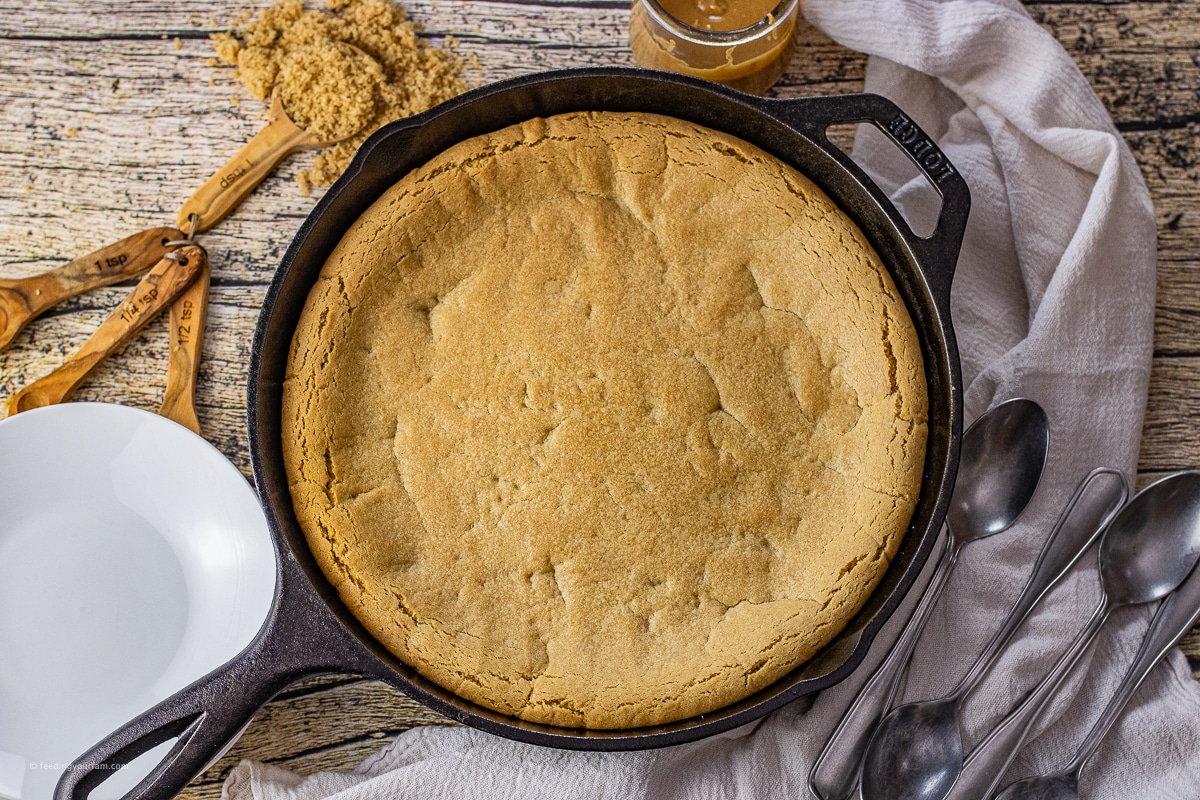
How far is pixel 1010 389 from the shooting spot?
1.72 metres

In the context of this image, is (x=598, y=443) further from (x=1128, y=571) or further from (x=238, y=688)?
(x=1128, y=571)

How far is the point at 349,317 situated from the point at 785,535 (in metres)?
0.84

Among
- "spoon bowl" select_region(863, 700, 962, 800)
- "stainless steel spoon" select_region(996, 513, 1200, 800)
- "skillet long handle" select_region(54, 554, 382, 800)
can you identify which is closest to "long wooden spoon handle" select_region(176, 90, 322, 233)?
"skillet long handle" select_region(54, 554, 382, 800)

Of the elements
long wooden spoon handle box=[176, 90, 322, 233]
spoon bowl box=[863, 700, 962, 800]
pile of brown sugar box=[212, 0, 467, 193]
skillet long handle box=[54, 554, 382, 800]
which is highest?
pile of brown sugar box=[212, 0, 467, 193]

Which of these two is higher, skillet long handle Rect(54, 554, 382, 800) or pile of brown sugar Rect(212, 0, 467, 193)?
pile of brown sugar Rect(212, 0, 467, 193)

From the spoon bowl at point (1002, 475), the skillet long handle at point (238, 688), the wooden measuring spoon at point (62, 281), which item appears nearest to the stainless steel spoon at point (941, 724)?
the spoon bowl at point (1002, 475)

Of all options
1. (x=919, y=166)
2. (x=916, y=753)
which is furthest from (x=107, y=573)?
(x=919, y=166)

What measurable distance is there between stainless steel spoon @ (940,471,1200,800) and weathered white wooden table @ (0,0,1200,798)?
0.10m

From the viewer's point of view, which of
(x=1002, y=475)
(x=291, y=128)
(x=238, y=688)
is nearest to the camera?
(x=238, y=688)

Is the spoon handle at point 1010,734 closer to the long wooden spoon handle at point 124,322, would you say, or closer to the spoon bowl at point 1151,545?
the spoon bowl at point 1151,545

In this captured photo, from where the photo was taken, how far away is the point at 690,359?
1501 millimetres

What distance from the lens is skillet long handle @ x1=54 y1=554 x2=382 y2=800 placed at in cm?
132

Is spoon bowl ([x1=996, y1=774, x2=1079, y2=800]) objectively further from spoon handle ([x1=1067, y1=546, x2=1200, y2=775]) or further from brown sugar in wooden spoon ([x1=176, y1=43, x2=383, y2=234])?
brown sugar in wooden spoon ([x1=176, y1=43, x2=383, y2=234])

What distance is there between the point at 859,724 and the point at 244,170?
5.36ft
